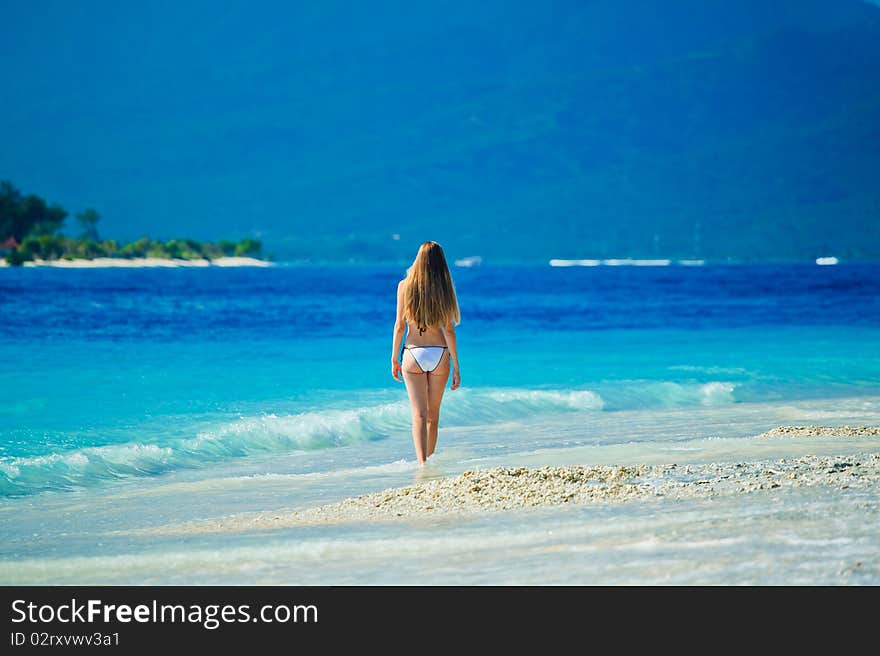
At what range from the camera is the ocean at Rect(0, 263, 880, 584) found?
249 inches

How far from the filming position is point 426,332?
10.1 meters

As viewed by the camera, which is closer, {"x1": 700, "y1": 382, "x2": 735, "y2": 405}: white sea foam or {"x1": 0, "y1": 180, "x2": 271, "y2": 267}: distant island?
{"x1": 700, "y1": 382, "x2": 735, "y2": 405}: white sea foam

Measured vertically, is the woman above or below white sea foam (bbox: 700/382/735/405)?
above

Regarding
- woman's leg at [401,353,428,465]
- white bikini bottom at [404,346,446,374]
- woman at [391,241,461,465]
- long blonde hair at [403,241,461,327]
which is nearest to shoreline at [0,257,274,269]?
woman's leg at [401,353,428,465]

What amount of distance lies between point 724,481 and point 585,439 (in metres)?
4.41

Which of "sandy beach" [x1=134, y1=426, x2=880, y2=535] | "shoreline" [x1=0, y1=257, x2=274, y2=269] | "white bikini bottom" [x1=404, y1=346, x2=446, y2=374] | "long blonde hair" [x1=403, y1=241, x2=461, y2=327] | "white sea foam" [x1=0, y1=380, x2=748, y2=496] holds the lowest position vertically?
"sandy beach" [x1=134, y1=426, x2=880, y2=535]

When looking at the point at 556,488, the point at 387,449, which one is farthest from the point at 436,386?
the point at 387,449

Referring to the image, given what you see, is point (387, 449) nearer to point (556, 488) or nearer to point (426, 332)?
point (426, 332)

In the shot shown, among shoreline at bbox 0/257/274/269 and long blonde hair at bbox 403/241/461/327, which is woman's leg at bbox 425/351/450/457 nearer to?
long blonde hair at bbox 403/241/461/327

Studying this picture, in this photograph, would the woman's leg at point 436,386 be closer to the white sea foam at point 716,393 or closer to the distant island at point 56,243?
the white sea foam at point 716,393

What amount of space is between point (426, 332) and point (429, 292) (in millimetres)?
471

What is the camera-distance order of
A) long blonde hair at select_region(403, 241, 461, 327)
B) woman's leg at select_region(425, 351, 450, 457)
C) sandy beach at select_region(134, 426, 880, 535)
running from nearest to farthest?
sandy beach at select_region(134, 426, 880, 535)
long blonde hair at select_region(403, 241, 461, 327)
woman's leg at select_region(425, 351, 450, 457)

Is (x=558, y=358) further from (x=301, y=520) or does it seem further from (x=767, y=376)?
(x=301, y=520)
